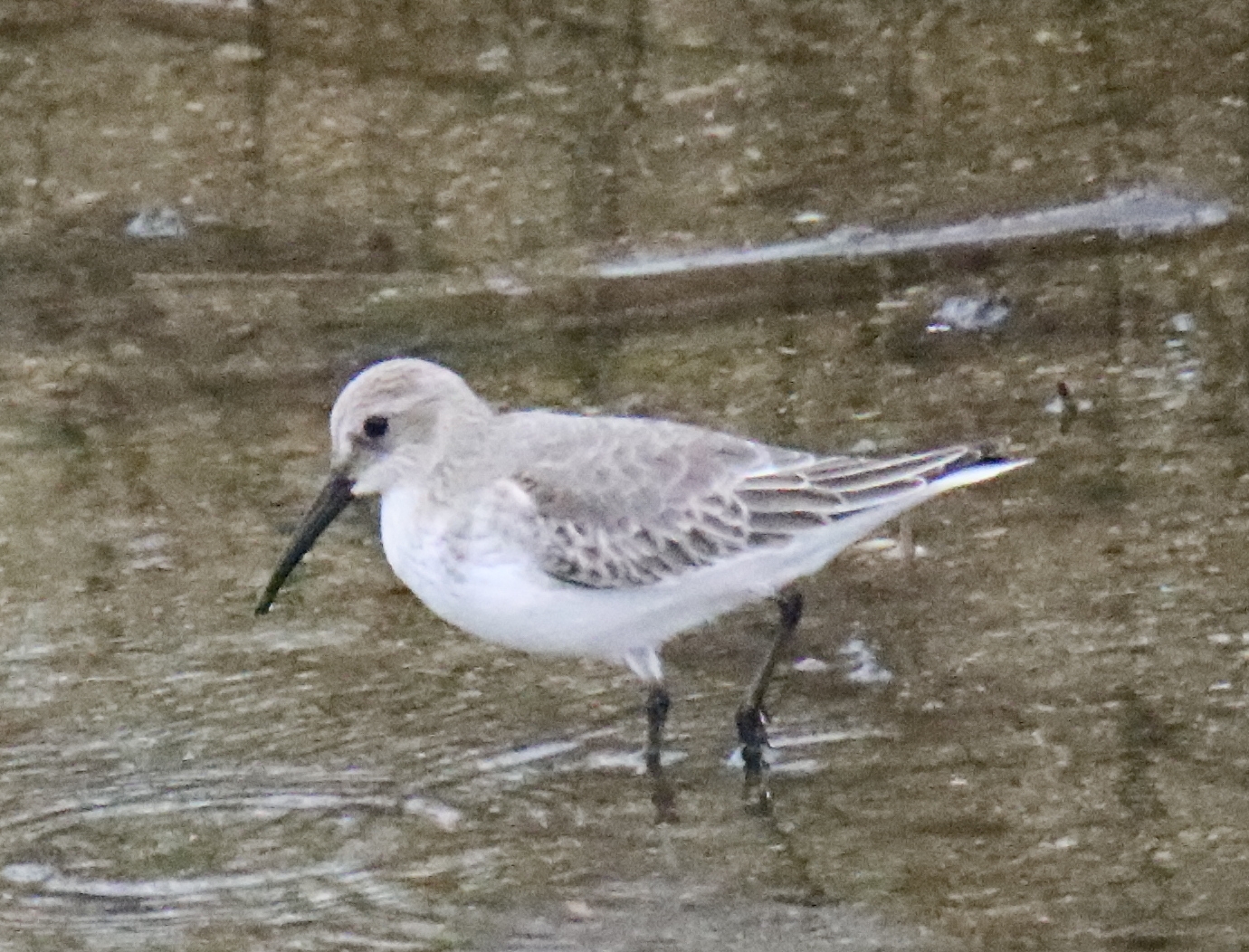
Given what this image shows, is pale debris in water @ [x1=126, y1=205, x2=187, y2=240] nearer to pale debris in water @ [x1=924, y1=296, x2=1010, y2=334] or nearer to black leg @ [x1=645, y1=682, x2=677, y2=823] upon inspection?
pale debris in water @ [x1=924, y1=296, x2=1010, y2=334]

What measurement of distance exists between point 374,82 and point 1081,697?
479cm

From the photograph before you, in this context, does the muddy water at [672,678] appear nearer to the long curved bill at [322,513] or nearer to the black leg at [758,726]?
the black leg at [758,726]

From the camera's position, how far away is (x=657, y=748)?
5.48 meters

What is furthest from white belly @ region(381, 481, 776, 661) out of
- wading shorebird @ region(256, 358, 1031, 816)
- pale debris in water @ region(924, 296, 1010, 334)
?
pale debris in water @ region(924, 296, 1010, 334)

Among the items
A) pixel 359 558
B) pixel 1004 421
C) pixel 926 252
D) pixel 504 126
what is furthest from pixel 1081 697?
pixel 504 126

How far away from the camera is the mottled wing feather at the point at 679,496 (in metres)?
5.42

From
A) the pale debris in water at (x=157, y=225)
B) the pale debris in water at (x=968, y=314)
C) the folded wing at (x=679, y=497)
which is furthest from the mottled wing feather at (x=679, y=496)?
the pale debris in water at (x=157, y=225)

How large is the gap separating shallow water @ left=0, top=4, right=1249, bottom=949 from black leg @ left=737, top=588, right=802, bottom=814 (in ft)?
0.22

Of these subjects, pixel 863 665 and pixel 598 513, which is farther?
pixel 863 665

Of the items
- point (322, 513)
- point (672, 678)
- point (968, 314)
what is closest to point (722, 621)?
point (672, 678)

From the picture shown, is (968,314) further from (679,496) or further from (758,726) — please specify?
(758,726)

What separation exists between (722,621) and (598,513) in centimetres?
90

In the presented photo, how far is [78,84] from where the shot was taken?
9.33 meters

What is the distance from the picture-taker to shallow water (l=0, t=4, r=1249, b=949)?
194 inches
